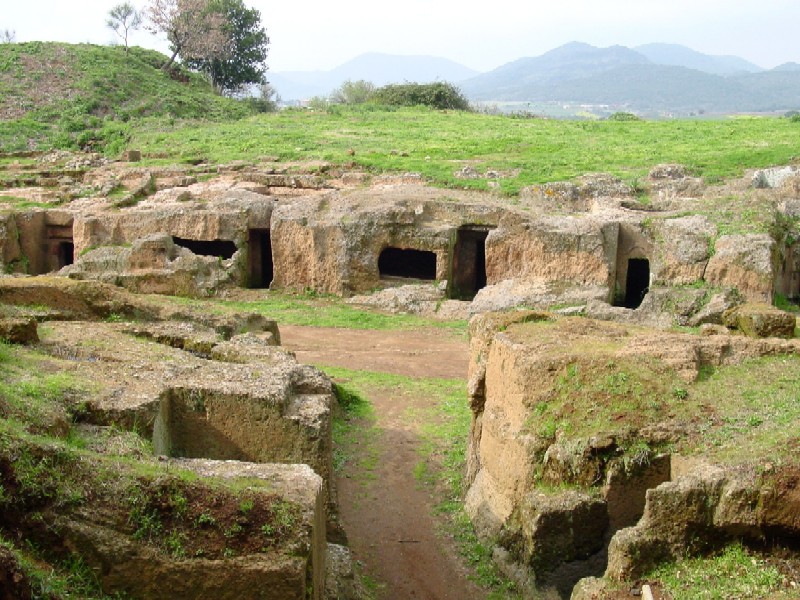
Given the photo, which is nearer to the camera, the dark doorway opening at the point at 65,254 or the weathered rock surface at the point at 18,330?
the weathered rock surface at the point at 18,330

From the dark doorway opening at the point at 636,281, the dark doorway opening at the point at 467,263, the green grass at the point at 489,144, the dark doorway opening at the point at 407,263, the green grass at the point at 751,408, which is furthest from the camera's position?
the green grass at the point at 489,144

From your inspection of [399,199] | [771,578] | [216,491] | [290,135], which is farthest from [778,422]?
[290,135]

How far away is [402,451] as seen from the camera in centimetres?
1393

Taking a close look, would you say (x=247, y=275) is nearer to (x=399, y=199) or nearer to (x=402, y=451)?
(x=399, y=199)

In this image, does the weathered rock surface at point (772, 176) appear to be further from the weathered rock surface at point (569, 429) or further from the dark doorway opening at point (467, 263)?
the weathered rock surface at point (569, 429)

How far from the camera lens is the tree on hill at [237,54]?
5478cm

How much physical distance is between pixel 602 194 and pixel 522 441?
1632 centimetres

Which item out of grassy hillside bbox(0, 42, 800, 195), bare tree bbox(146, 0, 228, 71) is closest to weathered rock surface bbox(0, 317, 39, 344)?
grassy hillside bbox(0, 42, 800, 195)

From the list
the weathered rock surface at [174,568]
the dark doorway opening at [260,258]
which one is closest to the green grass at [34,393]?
the weathered rock surface at [174,568]

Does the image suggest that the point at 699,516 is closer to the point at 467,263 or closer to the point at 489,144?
the point at 467,263

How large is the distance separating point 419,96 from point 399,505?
4242cm

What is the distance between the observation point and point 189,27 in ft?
162

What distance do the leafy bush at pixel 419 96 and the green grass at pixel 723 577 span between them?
4500cm

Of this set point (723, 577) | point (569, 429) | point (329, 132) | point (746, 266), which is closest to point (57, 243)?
point (329, 132)
